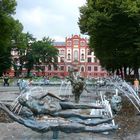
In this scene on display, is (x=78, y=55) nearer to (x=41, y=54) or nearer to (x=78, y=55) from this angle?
(x=78, y=55)

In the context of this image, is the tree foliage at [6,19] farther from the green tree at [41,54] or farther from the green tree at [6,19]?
the green tree at [41,54]

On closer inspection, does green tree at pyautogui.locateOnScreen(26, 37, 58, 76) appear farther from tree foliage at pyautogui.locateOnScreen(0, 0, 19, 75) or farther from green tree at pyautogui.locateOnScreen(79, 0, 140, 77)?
green tree at pyautogui.locateOnScreen(79, 0, 140, 77)

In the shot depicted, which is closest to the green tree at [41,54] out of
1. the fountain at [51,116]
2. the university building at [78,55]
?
the university building at [78,55]

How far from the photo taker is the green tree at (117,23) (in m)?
38.9

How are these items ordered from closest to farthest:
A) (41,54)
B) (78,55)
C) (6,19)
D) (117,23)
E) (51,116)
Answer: (51,116) → (117,23) → (6,19) → (41,54) → (78,55)

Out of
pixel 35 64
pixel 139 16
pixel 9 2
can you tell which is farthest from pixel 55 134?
pixel 35 64

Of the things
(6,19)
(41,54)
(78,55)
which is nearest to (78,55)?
(78,55)

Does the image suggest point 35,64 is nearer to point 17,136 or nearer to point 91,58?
point 91,58

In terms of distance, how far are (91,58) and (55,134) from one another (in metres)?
129

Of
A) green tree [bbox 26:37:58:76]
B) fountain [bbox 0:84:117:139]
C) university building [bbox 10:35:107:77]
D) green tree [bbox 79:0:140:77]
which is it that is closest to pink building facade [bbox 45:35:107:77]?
university building [bbox 10:35:107:77]

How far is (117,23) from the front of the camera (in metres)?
40.2

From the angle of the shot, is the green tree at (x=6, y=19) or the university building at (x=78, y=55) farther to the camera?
the university building at (x=78, y=55)

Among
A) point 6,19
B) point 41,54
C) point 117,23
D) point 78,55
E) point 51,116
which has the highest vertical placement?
point 78,55

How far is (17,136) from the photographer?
39.3 ft
